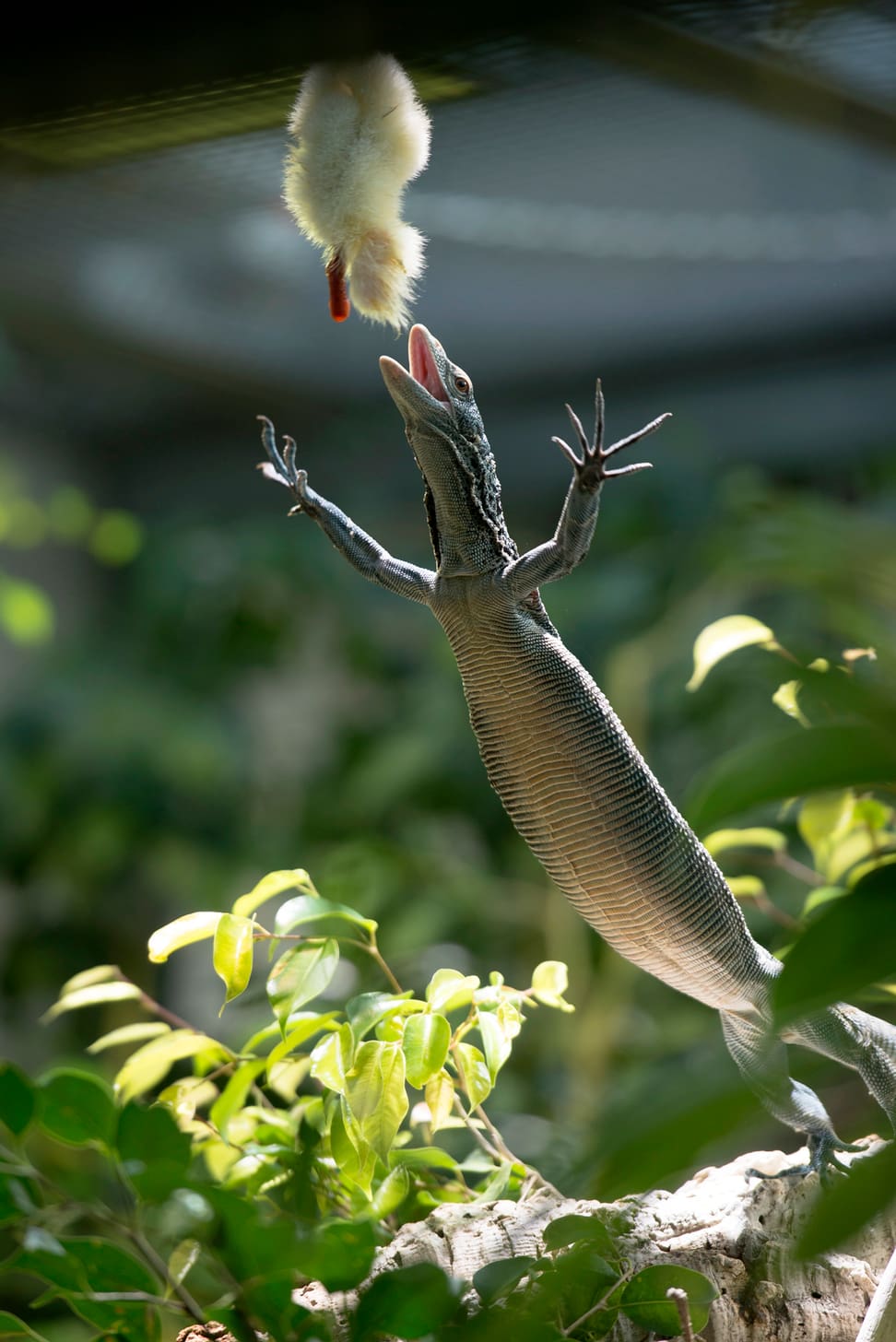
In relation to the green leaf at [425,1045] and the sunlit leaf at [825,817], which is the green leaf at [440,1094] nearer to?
the green leaf at [425,1045]

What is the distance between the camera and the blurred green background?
1528mm

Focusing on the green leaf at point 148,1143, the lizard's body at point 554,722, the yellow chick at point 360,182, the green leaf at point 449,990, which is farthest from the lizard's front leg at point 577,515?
the green leaf at point 148,1143

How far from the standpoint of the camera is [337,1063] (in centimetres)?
58

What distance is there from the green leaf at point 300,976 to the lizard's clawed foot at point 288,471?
10.5 inches

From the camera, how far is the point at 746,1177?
70 cm

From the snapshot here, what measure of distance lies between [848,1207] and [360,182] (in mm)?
469

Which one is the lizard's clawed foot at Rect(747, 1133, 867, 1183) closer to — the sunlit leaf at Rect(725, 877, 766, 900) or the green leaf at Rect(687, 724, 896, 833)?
the sunlit leaf at Rect(725, 877, 766, 900)

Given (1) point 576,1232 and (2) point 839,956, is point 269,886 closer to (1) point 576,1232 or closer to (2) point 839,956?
(1) point 576,1232

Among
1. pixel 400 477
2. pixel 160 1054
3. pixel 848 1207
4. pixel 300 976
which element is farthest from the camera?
pixel 400 477

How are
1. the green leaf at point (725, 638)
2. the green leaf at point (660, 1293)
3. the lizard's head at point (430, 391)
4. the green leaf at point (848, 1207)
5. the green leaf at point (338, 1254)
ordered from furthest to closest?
the green leaf at point (725, 638), the lizard's head at point (430, 391), the green leaf at point (660, 1293), the green leaf at point (338, 1254), the green leaf at point (848, 1207)

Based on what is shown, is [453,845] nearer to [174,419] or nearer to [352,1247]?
[174,419]

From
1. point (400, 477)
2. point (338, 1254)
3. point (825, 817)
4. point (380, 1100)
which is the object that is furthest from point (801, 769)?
point (400, 477)

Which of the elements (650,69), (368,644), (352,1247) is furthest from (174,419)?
(352,1247)

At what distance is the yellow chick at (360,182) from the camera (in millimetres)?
544
